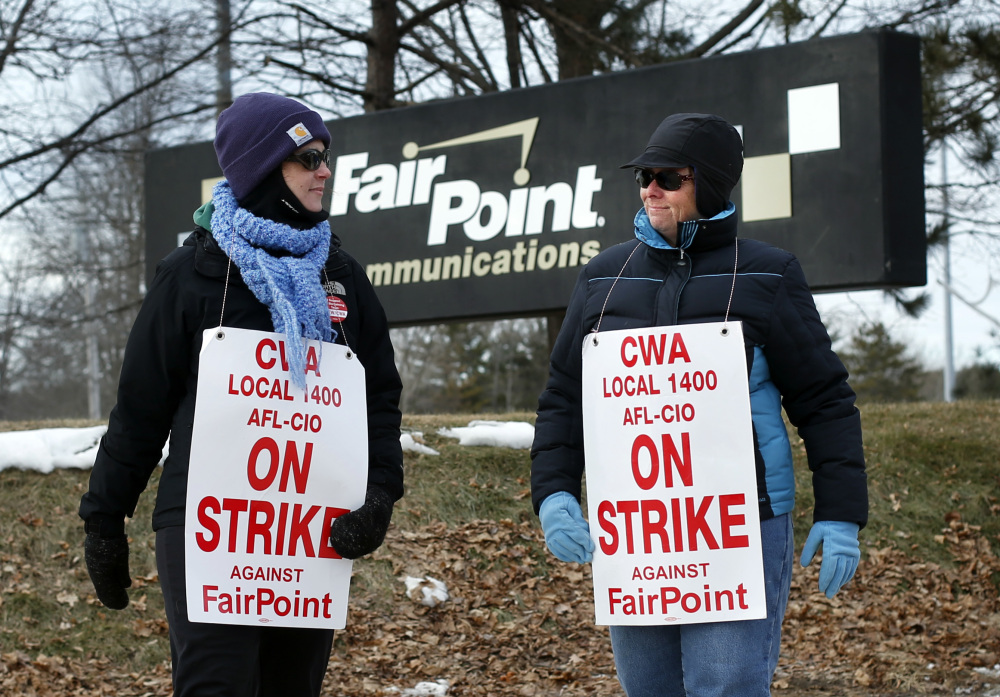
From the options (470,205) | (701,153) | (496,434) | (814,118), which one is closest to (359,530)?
(701,153)

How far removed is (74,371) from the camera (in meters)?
42.8

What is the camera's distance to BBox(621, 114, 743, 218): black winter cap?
3.14m

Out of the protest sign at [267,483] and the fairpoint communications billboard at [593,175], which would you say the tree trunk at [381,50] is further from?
the protest sign at [267,483]

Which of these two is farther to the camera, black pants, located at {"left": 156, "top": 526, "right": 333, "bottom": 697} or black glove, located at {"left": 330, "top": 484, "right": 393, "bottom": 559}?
black glove, located at {"left": 330, "top": 484, "right": 393, "bottom": 559}

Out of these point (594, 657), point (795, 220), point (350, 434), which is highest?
point (795, 220)

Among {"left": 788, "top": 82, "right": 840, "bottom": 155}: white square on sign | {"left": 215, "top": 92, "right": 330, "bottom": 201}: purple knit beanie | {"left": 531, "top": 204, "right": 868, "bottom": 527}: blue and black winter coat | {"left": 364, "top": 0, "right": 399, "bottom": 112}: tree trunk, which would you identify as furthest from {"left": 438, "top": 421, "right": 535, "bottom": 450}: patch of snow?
{"left": 364, "top": 0, "right": 399, "bottom": 112}: tree trunk

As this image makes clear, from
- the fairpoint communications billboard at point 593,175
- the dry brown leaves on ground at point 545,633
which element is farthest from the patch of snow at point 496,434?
the fairpoint communications billboard at point 593,175

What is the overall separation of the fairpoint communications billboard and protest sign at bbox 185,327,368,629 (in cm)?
672

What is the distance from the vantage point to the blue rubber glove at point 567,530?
312 cm

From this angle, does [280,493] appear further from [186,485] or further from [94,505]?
[94,505]

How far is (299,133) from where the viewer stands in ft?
10.4

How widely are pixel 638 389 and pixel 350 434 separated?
81 centimetres

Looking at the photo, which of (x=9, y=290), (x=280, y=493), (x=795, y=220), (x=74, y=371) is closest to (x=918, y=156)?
(x=795, y=220)

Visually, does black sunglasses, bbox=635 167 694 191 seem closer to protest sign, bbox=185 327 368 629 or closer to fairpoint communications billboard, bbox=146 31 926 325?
protest sign, bbox=185 327 368 629
